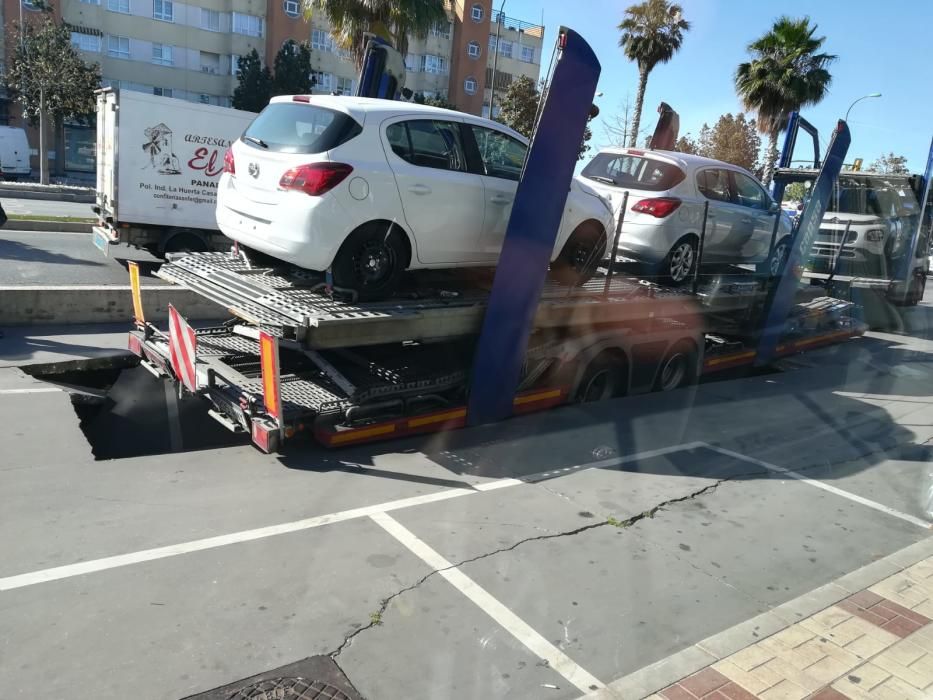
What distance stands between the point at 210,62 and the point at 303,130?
45229 millimetres

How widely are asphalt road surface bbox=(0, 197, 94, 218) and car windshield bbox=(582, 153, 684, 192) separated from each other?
1597 cm

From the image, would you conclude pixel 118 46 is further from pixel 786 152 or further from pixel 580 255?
pixel 580 255

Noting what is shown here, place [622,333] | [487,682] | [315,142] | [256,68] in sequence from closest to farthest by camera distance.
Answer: [487,682]
[315,142]
[622,333]
[256,68]

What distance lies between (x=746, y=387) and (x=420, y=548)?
6362 millimetres

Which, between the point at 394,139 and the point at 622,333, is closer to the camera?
the point at 394,139

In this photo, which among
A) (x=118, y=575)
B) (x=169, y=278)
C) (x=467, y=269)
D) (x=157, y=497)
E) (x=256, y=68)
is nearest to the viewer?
(x=118, y=575)

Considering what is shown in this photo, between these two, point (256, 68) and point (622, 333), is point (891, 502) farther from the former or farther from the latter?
point (256, 68)

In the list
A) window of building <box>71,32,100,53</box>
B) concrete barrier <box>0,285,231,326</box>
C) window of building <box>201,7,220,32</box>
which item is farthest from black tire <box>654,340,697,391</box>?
window of building <box>201,7,220,32</box>

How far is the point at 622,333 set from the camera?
7.66 metres

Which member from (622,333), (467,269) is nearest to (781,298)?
(622,333)

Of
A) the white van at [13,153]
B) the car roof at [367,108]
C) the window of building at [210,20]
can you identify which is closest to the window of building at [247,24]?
the window of building at [210,20]

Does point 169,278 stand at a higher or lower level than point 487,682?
higher

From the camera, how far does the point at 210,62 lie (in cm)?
4512

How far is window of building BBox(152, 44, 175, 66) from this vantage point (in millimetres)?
43219
